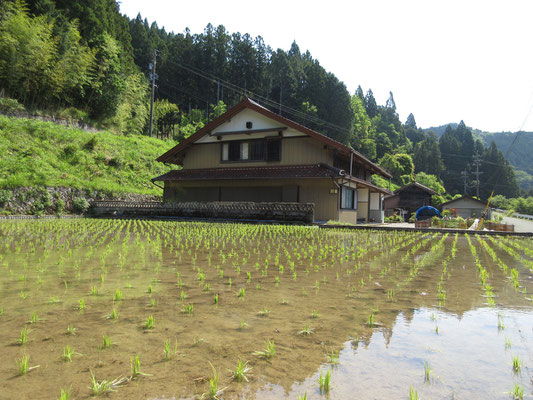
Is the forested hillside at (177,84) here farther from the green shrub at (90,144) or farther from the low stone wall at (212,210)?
the low stone wall at (212,210)

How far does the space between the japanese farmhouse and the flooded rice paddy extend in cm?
1227

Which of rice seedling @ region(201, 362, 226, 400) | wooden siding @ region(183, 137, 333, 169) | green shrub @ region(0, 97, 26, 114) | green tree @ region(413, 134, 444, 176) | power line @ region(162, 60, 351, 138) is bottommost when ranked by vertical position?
rice seedling @ region(201, 362, 226, 400)

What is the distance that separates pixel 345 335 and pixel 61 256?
17.4ft

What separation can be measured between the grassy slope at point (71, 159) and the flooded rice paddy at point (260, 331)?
49.3 feet

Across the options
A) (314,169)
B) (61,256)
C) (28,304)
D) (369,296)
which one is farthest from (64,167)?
(369,296)

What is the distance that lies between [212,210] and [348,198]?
8043mm

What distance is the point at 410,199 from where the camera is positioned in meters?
39.5

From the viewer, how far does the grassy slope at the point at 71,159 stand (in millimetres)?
17922

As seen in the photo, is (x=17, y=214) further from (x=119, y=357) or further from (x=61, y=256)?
(x=119, y=357)

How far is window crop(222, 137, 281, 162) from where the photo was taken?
63.8ft

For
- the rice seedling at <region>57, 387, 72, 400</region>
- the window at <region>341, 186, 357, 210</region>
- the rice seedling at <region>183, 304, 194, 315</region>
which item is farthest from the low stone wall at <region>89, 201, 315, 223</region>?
the rice seedling at <region>57, 387, 72, 400</region>

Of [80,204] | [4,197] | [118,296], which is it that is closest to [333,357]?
[118,296]

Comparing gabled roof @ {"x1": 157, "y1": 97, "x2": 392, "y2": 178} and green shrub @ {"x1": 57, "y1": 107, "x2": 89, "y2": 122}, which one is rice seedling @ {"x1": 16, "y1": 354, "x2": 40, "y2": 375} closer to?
gabled roof @ {"x1": 157, "y1": 97, "x2": 392, "y2": 178}

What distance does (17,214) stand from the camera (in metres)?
16.2
